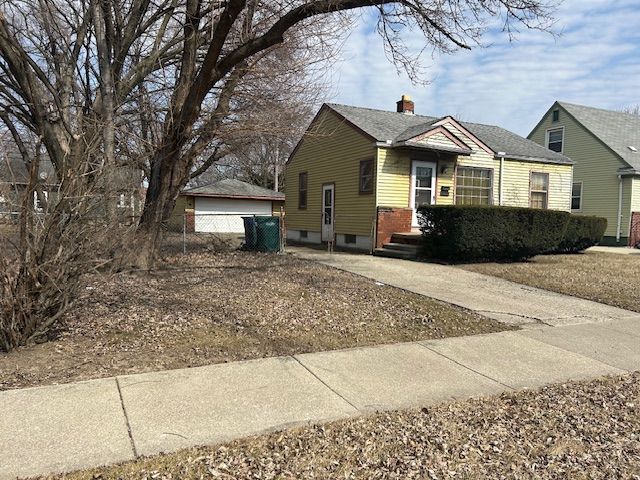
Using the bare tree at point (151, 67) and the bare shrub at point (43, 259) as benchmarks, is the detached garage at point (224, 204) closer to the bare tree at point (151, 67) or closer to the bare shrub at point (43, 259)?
the bare tree at point (151, 67)

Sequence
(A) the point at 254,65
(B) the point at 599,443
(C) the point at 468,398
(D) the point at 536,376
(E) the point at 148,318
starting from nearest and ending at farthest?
(B) the point at 599,443, (C) the point at 468,398, (D) the point at 536,376, (E) the point at 148,318, (A) the point at 254,65

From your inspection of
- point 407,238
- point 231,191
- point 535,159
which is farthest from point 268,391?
point 231,191

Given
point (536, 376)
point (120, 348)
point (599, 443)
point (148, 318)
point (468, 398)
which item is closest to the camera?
point (599, 443)

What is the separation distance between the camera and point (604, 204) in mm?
24469

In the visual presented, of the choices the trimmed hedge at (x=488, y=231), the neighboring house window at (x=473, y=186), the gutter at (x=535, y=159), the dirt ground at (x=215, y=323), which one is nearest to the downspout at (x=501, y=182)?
the gutter at (x=535, y=159)

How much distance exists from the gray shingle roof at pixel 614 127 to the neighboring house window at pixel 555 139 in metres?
1.22

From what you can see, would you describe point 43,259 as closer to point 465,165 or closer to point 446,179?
point 446,179

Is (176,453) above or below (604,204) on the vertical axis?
below

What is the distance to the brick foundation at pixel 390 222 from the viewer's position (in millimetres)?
15688

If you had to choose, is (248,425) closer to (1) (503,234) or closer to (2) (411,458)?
(2) (411,458)

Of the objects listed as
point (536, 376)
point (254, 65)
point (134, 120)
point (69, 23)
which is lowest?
point (536, 376)

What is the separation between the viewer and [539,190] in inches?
780

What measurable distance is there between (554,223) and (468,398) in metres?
11.4

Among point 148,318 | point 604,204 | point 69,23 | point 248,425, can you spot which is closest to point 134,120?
point 69,23
